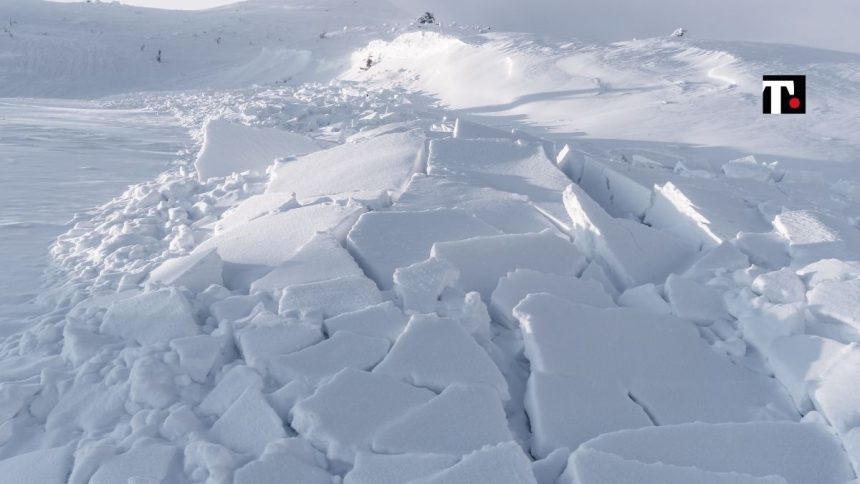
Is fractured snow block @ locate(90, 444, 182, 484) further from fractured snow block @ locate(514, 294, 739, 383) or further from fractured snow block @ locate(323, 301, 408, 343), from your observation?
fractured snow block @ locate(514, 294, 739, 383)

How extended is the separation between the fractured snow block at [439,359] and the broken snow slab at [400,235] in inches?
19.0

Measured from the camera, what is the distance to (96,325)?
96.7 inches

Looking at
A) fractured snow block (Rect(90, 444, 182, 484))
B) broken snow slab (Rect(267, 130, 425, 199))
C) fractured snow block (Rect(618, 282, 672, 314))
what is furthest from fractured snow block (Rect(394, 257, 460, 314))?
broken snow slab (Rect(267, 130, 425, 199))

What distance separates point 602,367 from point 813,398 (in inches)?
26.3

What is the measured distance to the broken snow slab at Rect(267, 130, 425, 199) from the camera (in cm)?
Result: 386

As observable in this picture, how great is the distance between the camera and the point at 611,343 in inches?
90.0

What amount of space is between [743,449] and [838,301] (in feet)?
3.07

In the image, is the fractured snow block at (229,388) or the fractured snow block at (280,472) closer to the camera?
the fractured snow block at (280,472)

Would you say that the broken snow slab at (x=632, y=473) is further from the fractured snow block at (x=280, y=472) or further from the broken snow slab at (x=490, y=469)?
the fractured snow block at (x=280, y=472)

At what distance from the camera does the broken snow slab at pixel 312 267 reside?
8.73ft

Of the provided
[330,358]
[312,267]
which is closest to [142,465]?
[330,358]

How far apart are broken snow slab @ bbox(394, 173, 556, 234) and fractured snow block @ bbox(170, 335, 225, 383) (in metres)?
1.38

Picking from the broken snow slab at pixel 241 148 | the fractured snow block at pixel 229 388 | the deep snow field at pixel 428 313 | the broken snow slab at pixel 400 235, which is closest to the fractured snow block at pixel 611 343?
the deep snow field at pixel 428 313

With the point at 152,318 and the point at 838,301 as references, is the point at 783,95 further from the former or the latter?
the point at 152,318
